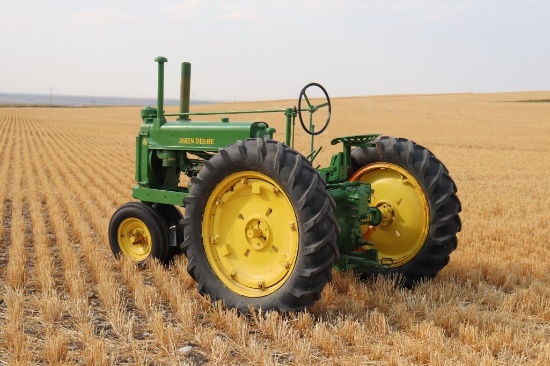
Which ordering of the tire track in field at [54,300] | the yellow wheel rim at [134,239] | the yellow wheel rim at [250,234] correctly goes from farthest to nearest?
the yellow wheel rim at [134,239] < the yellow wheel rim at [250,234] < the tire track in field at [54,300]

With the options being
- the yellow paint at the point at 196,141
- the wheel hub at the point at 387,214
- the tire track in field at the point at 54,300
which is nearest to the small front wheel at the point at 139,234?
the tire track in field at the point at 54,300

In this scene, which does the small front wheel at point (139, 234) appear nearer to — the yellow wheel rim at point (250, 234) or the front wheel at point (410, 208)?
the yellow wheel rim at point (250, 234)

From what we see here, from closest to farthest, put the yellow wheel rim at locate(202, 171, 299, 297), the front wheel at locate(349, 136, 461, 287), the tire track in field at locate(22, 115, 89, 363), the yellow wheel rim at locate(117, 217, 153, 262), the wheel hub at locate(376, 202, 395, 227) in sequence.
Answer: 1. the tire track in field at locate(22, 115, 89, 363)
2. the yellow wheel rim at locate(202, 171, 299, 297)
3. the front wheel at locate(349, 136, 461, 287)
4. the wheel hub at locate(376, 202, 395, 227)
5. the yellow wheel rim at locate(117, 217, 153, 262)

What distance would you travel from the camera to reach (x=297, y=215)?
369 cm

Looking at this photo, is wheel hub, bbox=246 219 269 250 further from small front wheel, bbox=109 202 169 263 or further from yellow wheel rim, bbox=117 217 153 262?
yellow wheel rim, bbox=117 217 153 262

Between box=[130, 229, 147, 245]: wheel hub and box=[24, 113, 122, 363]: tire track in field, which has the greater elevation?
box=[130, 229, 147, 245]: wheel hub

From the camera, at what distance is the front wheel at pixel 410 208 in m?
4.69

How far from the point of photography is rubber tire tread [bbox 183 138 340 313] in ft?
11.9

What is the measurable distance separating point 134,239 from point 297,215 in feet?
8.23

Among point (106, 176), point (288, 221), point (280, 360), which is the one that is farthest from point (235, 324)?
point (106, 176)

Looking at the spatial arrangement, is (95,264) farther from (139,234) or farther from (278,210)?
(278,210)

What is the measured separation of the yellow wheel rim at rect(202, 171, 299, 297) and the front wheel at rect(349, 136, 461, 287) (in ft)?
4.37

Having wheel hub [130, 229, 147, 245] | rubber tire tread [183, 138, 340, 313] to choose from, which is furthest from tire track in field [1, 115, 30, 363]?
rubber tire tread [183, 138, 340, 313]

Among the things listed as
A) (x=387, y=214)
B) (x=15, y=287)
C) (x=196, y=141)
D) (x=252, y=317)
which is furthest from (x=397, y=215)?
(x=15, y=287)
